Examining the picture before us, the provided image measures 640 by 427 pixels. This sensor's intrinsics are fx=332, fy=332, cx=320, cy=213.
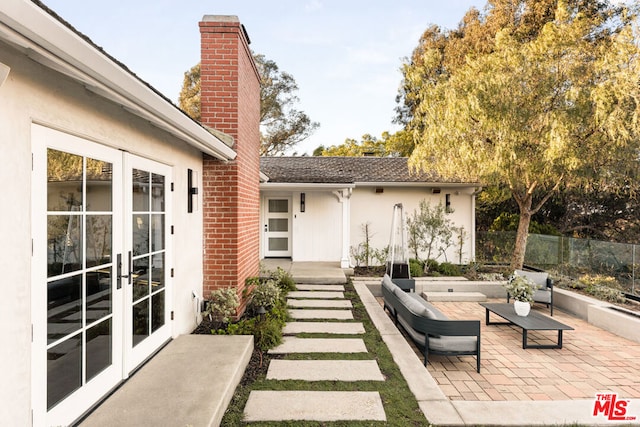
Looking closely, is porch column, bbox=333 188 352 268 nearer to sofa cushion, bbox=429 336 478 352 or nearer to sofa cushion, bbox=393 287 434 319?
sofa cushion, bbox=393 287 434 319

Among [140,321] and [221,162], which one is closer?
[140,321]

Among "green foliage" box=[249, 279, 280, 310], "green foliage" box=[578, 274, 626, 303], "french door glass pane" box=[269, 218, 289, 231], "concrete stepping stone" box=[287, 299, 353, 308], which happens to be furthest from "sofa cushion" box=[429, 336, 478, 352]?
"french door glass pane" box=[269, 218, 289, 231]

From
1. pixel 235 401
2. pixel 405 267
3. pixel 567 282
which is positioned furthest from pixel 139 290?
pixel 567 282

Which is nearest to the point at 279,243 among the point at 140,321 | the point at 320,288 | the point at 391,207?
the point at 320,288

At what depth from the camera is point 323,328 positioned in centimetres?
527

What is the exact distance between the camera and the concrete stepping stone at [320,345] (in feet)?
14.5

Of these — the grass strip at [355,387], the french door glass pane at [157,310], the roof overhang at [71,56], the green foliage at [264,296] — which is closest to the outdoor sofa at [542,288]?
the grass strip at [355,387]

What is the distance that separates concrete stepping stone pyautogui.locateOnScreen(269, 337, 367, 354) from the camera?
4.43 meters

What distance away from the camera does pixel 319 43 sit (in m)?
15.2

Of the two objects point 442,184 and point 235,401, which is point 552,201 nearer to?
point 442,184

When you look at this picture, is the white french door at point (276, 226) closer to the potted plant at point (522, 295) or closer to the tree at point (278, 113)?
the potted plant at point (522, 295)

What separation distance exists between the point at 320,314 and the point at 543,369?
333 centimetres

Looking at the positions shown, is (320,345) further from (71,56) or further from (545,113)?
(545,113)

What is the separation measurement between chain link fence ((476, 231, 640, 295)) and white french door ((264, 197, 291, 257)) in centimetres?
682
